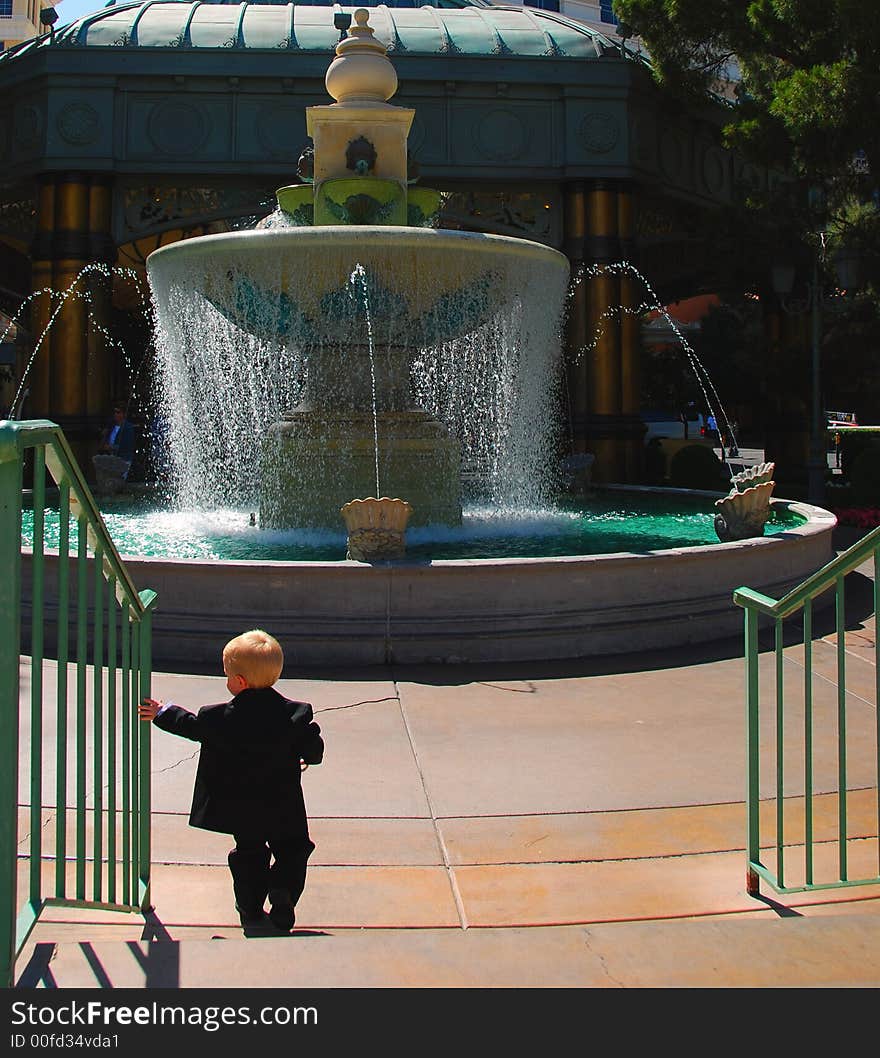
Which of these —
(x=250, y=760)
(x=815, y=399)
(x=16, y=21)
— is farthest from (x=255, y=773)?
(x=16, y=21)

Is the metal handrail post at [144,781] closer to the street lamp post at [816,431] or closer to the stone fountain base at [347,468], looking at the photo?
the stone fountain base at [347,468]

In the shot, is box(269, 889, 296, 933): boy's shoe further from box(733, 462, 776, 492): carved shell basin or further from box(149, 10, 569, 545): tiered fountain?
box(733, 462, 776, 492): carved shell basin

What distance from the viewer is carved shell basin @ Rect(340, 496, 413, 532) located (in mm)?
7395

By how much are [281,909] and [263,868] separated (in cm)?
13

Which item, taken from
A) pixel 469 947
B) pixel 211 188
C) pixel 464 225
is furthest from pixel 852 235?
pixel 469 947

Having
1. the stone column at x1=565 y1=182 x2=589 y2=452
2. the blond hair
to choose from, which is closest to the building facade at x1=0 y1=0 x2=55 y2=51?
the stone column at x1=565 y1=182 x2=589 y2=452

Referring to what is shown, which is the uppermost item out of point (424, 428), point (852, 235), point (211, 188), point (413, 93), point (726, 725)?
point (413, 93)

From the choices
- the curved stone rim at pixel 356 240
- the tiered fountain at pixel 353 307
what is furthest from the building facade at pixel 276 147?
the curved stone rim at pixel 356 240

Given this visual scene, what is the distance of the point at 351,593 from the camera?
7.19 metres

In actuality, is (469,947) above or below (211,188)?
below

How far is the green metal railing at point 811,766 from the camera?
348 cm

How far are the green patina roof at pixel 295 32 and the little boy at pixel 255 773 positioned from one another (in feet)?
57.3
